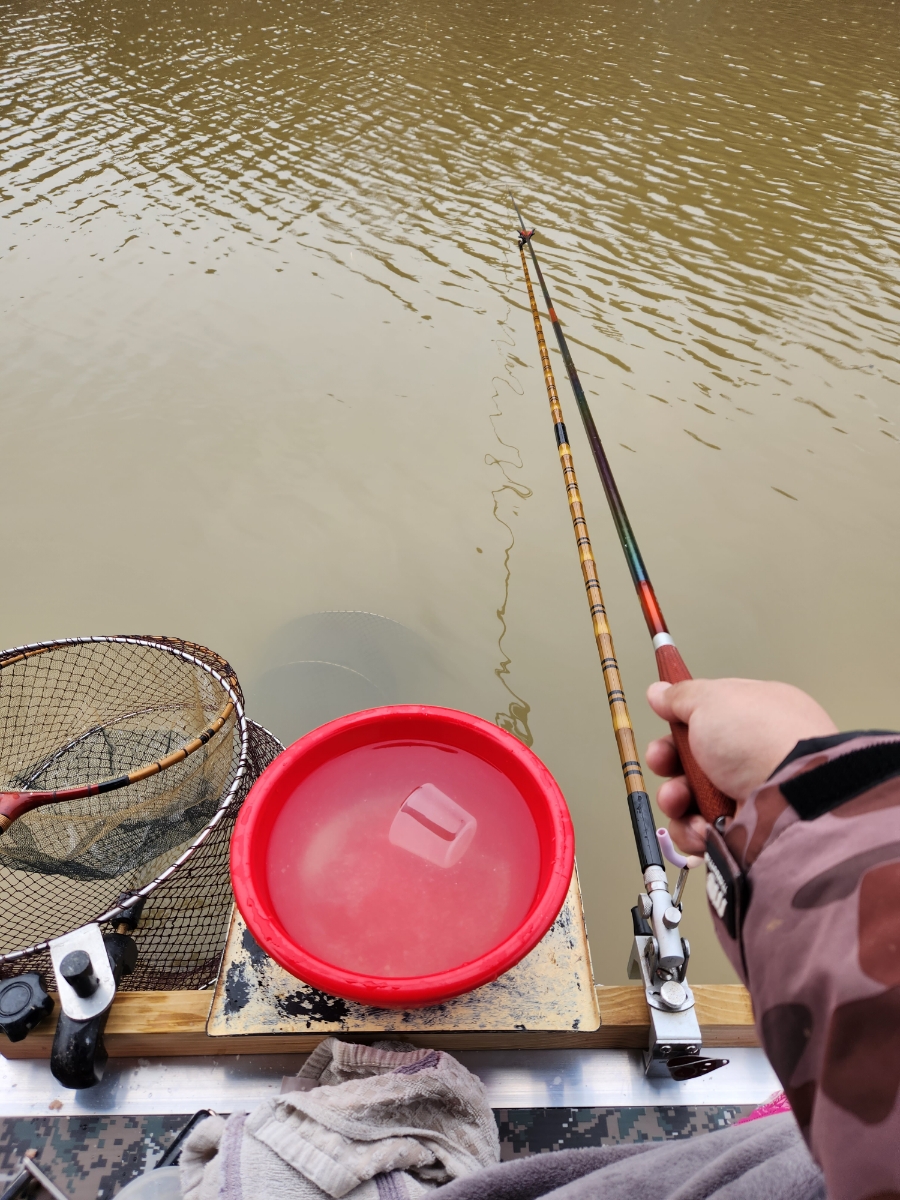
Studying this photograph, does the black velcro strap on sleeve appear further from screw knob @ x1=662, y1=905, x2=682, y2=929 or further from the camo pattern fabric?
screw knob @ x1=662, y1=905, x2=682, y2=929

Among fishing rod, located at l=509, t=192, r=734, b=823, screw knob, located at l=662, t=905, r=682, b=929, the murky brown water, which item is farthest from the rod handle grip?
the murky brown water

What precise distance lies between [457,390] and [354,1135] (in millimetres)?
4268

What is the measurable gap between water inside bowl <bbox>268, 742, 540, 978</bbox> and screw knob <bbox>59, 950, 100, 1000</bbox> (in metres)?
0.32

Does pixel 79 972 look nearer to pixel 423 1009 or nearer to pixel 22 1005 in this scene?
pixel 22 1005

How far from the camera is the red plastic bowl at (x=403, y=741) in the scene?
1.09 meters

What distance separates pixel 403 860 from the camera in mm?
Answer: 1367

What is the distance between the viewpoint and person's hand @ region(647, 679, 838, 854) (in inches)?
30.3

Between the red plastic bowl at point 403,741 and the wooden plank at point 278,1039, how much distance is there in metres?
0.31

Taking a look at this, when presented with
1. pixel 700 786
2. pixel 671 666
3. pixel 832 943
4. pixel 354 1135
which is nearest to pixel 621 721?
pixel 671 666

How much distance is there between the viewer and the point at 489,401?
14.9 feet

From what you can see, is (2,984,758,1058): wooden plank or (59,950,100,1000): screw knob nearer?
(59,950,100,1000): screw knob

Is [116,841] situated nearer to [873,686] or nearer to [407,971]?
[407,971]

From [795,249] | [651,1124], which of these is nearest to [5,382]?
[651,1124]

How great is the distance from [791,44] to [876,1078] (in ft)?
47.1
